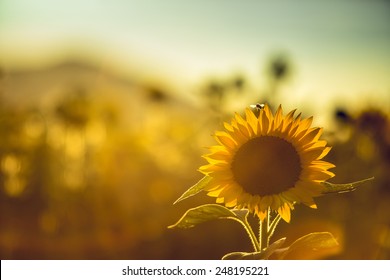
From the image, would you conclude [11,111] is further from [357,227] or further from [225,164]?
[357,227]

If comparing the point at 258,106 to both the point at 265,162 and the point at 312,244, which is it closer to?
the point at 265,162

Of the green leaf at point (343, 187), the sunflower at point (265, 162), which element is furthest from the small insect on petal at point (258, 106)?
the green leaf at point (343, 187)

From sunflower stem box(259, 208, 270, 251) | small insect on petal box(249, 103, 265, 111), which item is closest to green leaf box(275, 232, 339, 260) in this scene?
sunflower stem box(259, 208, 270, 251)

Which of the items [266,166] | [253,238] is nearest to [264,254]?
[253,238]

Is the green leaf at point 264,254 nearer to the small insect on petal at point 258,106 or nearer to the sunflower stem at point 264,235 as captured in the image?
the sunflower stem at point 264,235

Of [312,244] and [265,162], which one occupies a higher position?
[265,162]
